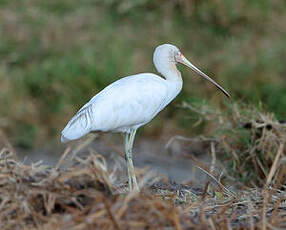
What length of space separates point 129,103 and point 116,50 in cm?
467

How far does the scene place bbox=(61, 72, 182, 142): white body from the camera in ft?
21.2

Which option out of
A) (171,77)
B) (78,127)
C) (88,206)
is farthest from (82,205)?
(171,77)

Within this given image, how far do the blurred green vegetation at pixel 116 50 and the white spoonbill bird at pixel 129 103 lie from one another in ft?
10.8

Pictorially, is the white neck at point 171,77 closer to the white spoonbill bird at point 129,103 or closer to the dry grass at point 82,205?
the white spoonbill bird at point 129,103

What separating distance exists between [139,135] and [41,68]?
1754 millimetres

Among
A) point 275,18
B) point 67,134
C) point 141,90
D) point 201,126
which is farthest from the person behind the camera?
point 275,18

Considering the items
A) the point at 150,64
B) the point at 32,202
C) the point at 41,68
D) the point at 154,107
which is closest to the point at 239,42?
the point at 150,64

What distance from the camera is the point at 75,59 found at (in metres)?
11.2

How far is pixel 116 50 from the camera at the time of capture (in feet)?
37.3

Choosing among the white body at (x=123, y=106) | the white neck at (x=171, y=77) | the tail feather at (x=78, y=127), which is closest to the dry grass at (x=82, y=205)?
the tail feather at (x=78, y=127)

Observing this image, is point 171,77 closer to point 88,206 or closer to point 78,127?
point 78,127

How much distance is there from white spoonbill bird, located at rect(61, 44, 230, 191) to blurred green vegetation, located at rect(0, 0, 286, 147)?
330cm

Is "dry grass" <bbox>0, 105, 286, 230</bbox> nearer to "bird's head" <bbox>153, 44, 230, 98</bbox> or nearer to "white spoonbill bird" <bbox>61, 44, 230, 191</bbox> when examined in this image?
"white spoonbill bird" <bbox>61, 44, 230, 191</bbox>

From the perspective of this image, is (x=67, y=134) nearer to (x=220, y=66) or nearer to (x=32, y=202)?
(x=32, y=202)
